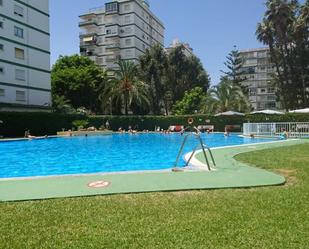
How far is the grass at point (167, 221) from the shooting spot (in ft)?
15.7

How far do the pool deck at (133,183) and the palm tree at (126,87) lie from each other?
140 ft

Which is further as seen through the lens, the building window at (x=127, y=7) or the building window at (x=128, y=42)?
the building window at (x=128, y=42)

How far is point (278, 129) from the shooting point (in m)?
31.8

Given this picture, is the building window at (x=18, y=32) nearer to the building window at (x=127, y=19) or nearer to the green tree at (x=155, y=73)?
the green tree at (x=155, y=73)

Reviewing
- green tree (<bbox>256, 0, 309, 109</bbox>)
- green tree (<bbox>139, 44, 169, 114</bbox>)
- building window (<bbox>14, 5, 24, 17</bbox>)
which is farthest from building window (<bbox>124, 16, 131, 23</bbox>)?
building window (<bbox>14, 5, 24, 17</bbox>)

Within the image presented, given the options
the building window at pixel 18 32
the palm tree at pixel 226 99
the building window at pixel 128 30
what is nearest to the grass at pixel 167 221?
the building window at pixel 18 32

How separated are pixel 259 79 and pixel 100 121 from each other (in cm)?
7221

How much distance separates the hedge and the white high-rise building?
457 cm

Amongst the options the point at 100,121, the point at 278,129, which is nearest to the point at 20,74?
the point at 100,121

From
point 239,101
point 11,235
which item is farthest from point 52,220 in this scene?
point 239,101

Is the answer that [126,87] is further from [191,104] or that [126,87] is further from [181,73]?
[181,73]

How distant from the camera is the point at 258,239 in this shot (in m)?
4.82

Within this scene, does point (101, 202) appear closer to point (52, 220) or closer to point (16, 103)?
point (52, 220)

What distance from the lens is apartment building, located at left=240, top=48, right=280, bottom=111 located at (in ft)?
351
